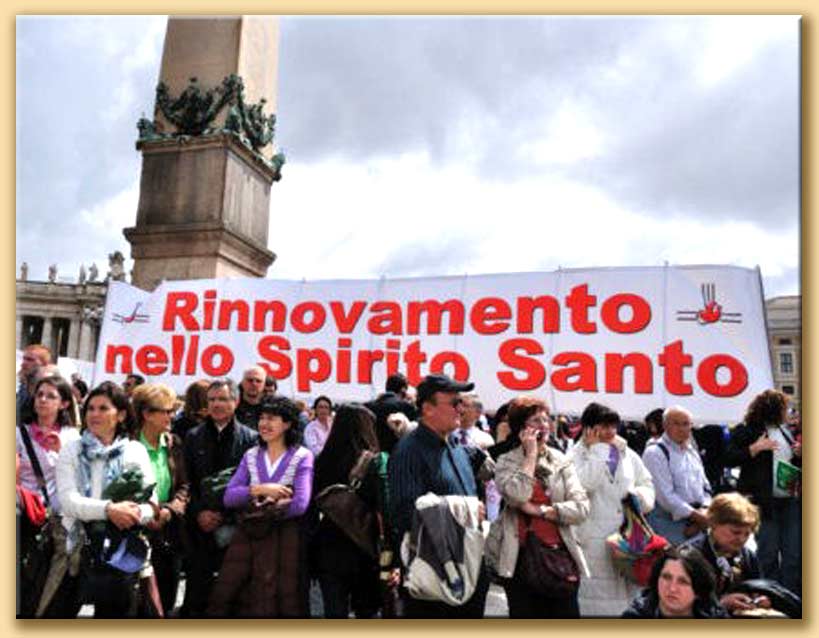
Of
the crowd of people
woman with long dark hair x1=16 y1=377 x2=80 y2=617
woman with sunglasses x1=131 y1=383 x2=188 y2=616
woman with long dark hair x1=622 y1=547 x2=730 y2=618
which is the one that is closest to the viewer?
woman with long dark hair x1=622 y1=547 x2=730 y2=618

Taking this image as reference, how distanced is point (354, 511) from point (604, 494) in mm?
1603

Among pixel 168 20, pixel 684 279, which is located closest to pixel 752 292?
pixel 684 279

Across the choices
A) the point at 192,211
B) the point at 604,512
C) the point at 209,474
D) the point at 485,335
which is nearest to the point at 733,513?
the point at 604,512

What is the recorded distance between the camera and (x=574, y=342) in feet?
24.7

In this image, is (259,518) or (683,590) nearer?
(683,590)

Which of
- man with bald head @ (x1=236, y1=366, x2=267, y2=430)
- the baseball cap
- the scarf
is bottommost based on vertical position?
the scarf

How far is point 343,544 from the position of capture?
4.23m

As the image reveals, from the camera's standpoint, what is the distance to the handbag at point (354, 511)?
403cm

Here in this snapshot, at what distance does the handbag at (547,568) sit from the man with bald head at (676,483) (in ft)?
5.42

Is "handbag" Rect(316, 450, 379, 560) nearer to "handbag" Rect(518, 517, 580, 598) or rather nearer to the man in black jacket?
the man in black jacket

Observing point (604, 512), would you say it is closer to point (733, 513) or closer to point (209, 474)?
point (733, 513)

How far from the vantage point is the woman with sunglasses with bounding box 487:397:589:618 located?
366cm

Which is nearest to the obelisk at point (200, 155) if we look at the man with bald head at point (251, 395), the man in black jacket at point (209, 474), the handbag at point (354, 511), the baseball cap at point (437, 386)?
the man with bald head at point (251, 395)

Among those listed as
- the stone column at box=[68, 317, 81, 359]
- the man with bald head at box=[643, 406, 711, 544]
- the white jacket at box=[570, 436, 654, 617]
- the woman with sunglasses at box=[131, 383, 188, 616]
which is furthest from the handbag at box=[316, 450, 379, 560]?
the stone column at box=[68, 317, 81, 359]
